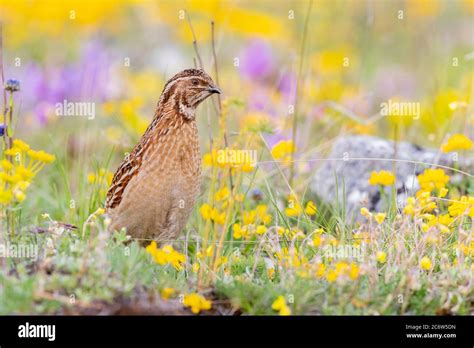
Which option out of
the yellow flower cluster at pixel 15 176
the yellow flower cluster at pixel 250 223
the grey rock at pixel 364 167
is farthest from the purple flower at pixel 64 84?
the yellow flower cluster at pixel 15 176

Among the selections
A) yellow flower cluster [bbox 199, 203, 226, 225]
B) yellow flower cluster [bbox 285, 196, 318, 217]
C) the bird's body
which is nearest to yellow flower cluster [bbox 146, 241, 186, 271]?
yellow flower cluster [bbox 199, 203, 226, 225]

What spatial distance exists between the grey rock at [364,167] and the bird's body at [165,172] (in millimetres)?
1731

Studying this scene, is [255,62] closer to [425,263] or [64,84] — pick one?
[64,84]

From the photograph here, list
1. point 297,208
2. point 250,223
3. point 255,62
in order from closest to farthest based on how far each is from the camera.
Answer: point 250,223
point 297,208
point 255,62

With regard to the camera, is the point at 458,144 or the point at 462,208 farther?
the point at 458,144

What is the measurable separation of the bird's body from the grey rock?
5.68 ft

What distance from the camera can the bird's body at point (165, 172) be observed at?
6408mm

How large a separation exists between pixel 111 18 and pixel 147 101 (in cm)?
292

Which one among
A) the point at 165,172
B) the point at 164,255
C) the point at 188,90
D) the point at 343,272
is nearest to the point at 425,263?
the point at 343,272

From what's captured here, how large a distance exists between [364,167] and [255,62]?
399 cm

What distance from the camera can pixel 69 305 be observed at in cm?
525

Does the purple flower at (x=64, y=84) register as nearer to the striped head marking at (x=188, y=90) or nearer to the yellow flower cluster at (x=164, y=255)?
the striped head marking at (x=188, y=90)

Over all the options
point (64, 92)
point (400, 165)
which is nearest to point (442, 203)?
point (400, 165)

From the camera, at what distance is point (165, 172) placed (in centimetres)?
643
